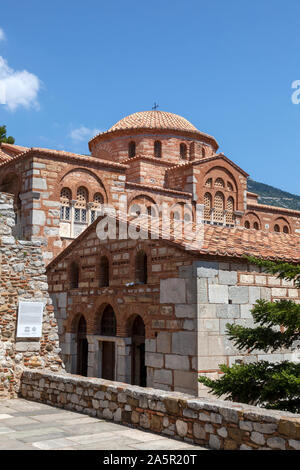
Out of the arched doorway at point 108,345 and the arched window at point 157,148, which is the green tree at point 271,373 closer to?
the arched doorway at point 108,345

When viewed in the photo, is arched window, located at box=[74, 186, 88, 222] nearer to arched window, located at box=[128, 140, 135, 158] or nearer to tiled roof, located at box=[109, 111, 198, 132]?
arched window, located at box=[128, 140, 135, 158]

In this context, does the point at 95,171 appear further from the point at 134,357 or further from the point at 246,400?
the point at 246,400

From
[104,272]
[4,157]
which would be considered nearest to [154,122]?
[4,157]

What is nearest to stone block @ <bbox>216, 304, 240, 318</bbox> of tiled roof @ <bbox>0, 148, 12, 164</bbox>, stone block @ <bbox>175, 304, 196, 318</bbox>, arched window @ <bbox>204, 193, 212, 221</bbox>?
stone block @ <bbox>175, 304, 196, 318</bbox>

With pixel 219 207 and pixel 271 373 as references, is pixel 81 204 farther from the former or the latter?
pixel 271 373

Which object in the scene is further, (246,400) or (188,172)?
(188,172)

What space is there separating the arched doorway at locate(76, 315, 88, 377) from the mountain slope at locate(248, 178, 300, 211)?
9308cm

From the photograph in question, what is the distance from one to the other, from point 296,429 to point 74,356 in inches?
359

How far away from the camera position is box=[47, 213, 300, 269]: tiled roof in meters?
9.61

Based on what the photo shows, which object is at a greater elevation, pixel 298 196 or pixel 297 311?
pixel 298 196

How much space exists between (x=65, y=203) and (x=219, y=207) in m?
8.56

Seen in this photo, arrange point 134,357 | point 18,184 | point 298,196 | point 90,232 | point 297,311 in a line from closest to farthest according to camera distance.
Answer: point 297,311 → point 134,357 → point 90,232 → point 18,184 → point 298,196
